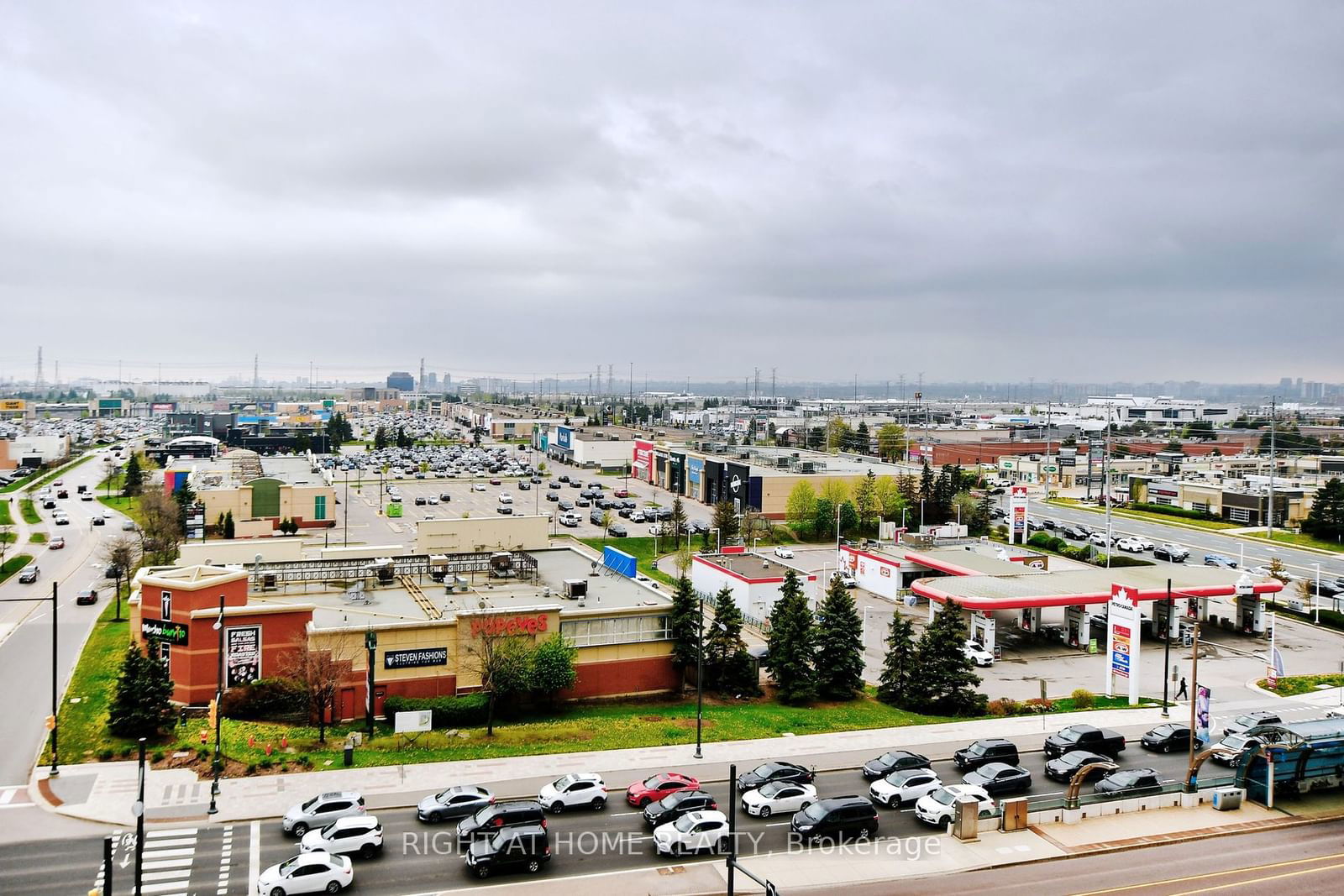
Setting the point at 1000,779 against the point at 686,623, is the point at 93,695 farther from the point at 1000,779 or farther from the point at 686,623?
the point at 1000,779

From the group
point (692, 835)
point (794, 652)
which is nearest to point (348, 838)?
point (692, 835)

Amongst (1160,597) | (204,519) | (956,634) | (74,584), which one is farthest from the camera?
(204,519)

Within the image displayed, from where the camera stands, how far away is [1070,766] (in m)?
21.8

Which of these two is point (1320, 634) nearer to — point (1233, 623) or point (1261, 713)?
point (1233, 623)

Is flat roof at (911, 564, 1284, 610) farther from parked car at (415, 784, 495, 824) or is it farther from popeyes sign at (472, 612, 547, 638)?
parked car at (415, 784, 495, 824)

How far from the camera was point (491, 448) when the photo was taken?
125m

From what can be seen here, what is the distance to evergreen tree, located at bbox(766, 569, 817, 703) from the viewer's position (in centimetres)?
2889

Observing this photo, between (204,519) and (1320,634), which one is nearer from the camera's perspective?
(1320,634)

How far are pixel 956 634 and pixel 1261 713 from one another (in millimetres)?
8701

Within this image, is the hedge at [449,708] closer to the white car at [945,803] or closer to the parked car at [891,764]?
the parked car at [891,764]

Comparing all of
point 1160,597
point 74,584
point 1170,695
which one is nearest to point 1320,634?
point 1160,597

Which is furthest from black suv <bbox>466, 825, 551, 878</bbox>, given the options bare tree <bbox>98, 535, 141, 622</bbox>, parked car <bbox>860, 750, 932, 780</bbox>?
bare tree <bbox>98, 535, 141, 622</bbox>

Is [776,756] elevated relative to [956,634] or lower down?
lower down

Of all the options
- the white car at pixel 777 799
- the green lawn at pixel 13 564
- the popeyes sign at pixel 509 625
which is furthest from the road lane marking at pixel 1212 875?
the green lawn at pixel 13 564
